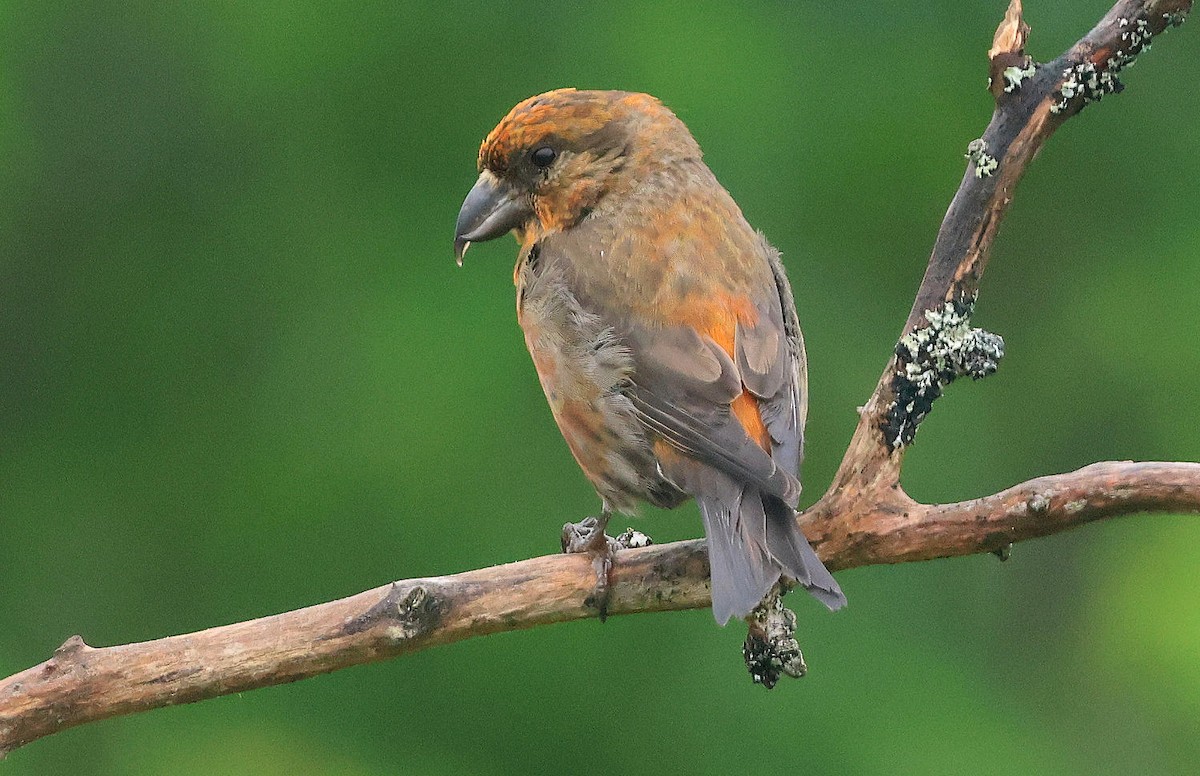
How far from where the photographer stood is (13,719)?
12.7 ft

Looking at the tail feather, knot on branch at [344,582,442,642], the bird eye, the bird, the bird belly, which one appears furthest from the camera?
the bird eye

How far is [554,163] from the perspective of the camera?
200 inches

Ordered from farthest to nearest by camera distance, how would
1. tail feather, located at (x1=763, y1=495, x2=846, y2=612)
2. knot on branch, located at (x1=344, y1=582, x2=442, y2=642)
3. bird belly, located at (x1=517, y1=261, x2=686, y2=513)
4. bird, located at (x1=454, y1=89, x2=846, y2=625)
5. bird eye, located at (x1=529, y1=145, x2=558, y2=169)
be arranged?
bird eye, located at (x1=529, y1=145, x2=558, y2=169), bird belly, located at (x1=517, y1=261, x2=686, y2=513), bird, located at (x1=454, y1=89, x2=846, y2=625), knot on branch, located at (x1=344, y1=582, x2=442, y2=642), tail feather, located at (x1=763, y1=495, x2=846, y2=612)

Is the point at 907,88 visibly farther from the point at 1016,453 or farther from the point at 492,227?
the point at 492,227

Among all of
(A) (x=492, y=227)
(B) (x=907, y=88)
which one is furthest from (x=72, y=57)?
(B) (x=907, y=88)

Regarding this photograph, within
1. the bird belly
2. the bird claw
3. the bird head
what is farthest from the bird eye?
the bird claw

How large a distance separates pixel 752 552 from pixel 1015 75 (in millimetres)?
1289

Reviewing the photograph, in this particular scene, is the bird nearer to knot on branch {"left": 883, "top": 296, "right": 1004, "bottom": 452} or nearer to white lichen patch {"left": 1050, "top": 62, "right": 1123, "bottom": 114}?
knot on branch {"left": 883, "top": 296, "right": 1004, "bottom": 452}

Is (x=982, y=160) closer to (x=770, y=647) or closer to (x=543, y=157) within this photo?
(x=770, y=647)

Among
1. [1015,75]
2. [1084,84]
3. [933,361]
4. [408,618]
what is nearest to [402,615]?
[408,618]

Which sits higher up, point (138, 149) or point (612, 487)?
point (138, 149)

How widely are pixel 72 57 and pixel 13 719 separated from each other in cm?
381

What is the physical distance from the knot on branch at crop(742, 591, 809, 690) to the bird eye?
1.66m

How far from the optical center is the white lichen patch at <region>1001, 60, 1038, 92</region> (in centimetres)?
403
